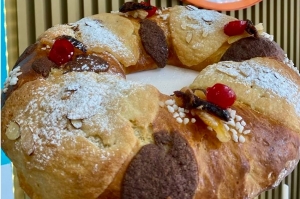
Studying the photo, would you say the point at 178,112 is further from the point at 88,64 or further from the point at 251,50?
the point at 251,50

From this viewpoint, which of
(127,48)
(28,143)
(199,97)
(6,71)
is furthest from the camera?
(6,71)

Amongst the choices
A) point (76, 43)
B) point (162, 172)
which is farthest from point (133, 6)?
point (162, 172)

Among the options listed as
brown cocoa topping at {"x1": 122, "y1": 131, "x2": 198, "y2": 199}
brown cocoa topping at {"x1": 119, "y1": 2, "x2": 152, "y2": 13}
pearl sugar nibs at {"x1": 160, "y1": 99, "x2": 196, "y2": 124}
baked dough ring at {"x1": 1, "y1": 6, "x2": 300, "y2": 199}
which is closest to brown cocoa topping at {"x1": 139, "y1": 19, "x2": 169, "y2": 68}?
brown cocoa topping at {"x1": 119, "y1": 2, "x2": 152, "y2": 13}

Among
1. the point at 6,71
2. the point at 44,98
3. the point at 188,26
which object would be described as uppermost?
the point at 188,26

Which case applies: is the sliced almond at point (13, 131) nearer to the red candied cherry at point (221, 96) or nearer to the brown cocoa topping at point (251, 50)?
the red candied cherry at point (221, 96)

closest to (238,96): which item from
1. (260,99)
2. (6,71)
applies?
(260,99)

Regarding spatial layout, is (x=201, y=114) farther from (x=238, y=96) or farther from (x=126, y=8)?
(x=126, y=8)

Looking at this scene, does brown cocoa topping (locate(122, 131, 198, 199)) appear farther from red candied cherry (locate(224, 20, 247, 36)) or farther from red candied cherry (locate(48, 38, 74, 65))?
red candied cherry (locate(224, 20, 247, 36))
